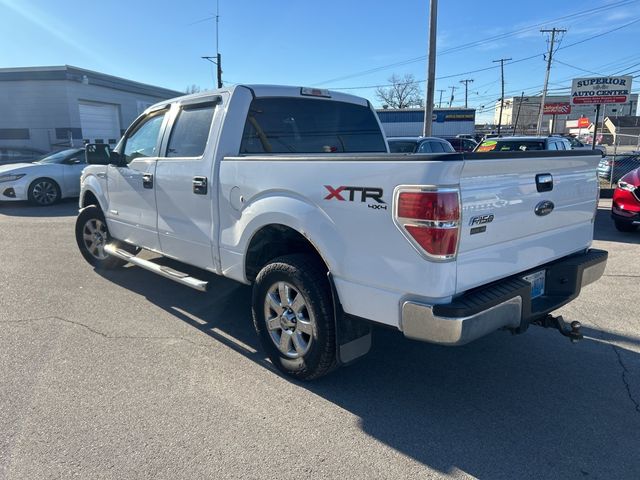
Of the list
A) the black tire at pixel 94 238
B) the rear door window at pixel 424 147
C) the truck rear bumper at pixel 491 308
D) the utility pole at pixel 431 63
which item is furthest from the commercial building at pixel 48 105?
the truck rear bumper at pixel 491 308

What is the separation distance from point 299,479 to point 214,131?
2.72 metres

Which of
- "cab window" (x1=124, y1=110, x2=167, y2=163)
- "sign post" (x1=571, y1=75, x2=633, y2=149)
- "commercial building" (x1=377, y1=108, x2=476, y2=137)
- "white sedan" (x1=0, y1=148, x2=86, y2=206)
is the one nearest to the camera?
"cab window" (x1=124, y1=110, x2=167, y2=163)

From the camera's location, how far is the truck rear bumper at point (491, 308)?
2.47 meters

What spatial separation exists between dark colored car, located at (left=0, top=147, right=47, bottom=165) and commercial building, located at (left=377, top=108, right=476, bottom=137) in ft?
133

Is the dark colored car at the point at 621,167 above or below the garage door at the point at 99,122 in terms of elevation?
below

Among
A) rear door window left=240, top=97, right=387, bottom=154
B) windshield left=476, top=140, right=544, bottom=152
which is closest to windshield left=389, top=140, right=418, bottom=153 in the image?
windshield left=476, top=140, right=544, bottom=152

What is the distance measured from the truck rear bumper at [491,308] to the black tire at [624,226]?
5.83m

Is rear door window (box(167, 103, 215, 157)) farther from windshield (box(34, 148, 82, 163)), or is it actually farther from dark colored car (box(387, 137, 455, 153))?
windshield (box(34, 148, 82, 163))

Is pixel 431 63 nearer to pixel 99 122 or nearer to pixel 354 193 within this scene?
pixel 354 193

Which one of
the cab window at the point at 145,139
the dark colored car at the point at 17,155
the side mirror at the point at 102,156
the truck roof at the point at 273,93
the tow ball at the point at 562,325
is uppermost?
the truck roof at the point at 273,93

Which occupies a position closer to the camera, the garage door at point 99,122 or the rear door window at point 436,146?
the rear door window at point 436,146

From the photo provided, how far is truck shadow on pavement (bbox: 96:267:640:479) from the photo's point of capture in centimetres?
257

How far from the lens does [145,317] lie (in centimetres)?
464

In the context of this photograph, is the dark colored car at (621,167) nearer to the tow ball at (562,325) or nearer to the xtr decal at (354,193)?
the tow ball at (562,325)
